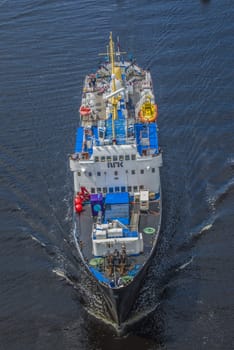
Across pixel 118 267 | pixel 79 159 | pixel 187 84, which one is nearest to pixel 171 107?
pixel 187 84

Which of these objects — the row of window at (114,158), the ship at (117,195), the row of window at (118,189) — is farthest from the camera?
the row of window at (118,189)

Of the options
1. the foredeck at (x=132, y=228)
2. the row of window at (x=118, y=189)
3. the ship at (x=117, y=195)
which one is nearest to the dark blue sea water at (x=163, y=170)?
the foredeck at (x=132, y=228)

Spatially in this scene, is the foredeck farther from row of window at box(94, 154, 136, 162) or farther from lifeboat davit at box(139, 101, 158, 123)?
lifeboat davit at box(139, 101, 158, 123)

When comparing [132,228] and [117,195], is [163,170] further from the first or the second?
[132,228]

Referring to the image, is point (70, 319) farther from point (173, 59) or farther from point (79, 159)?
point (173, 59)

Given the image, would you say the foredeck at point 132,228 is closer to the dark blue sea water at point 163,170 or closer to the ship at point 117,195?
the ship at point 117,195

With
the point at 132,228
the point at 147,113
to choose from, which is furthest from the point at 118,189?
the point at 147,113

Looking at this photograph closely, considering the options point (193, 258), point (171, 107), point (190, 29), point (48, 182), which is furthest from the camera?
point (190, 29)
